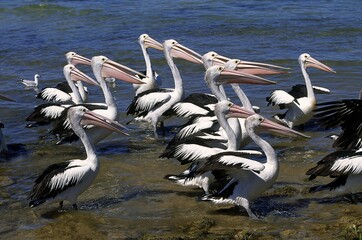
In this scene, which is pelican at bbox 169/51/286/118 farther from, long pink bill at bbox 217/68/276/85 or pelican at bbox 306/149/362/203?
pelican at bbox 306/149/362/203

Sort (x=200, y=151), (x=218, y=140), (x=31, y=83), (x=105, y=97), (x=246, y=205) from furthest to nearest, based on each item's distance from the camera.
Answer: (x=31, y=83) < (x=105, y=97) < (x=218, y=140) < (x=200, y=151) < (x=246, y=205)

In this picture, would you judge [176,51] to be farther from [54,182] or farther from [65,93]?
[54,182]

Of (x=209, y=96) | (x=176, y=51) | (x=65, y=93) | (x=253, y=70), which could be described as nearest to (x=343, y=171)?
(x=253, y=70)

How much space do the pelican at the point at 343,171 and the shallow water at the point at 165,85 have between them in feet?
0.53

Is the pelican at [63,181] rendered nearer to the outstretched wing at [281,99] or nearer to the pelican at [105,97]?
the pelican at [105,97]

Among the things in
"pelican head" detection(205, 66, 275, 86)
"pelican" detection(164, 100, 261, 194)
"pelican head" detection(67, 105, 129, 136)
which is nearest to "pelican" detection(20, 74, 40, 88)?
"pelican head" detection(205, 66, 275, 86)

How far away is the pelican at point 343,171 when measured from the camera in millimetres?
6867

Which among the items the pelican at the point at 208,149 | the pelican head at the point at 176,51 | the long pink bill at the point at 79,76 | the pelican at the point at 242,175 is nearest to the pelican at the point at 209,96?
the pelican head at the point at 176,51

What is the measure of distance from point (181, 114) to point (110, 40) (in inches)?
297

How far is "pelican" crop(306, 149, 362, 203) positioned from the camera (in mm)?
6867

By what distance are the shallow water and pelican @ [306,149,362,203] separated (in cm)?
16

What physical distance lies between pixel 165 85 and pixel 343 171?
6577 millimetres

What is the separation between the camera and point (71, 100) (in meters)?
10.7

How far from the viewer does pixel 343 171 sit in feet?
22.5
